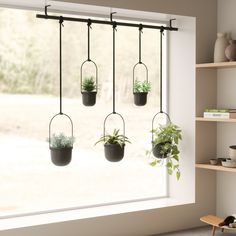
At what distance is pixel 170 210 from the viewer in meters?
4.08

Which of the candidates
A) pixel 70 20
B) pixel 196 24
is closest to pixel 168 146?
pixel 196 24

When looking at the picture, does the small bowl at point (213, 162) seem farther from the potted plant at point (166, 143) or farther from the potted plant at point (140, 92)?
the potted plant at point (140, 92)

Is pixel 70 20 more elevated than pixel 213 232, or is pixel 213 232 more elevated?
pixel 70 20

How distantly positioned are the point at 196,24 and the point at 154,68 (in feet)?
1.80

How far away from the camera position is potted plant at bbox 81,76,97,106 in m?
3.73

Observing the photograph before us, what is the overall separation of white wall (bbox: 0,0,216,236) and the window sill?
0.05 m

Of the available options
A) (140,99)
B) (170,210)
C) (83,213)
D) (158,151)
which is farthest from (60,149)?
(170,210)

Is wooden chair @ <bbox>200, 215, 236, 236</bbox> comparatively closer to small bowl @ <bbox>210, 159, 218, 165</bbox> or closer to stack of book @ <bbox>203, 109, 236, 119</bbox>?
small bowl @ <bbox>210, 159, 218, 165</bbox>

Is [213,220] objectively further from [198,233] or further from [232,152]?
[232,152]

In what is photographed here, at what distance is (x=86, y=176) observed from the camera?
13.4ft

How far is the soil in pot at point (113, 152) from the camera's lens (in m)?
3.81

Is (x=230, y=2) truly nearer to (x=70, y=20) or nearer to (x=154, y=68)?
(x=154, y=68)

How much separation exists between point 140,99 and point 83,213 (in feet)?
3.36

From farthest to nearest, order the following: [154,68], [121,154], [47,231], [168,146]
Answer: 1. [154,68]
2. [168,146]
3. [121,154]
4. [47,231]
